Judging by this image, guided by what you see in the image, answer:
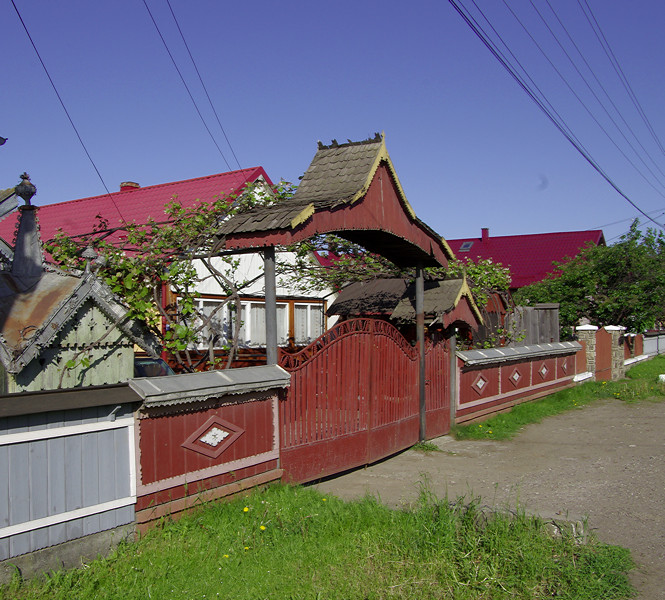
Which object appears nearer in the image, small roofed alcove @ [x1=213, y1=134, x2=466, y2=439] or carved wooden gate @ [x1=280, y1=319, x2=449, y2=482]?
small roofed alcove @ [x1=213, y1=134, x2=466, y2=439]

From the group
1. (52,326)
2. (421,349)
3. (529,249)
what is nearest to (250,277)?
(421,349)

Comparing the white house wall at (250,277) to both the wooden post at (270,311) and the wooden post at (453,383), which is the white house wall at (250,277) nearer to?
the wooden post at (453,383)

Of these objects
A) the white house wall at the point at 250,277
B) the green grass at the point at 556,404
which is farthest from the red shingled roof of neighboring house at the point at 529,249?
the white house wall at the point at 250,277

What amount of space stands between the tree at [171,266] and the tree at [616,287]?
14.9 m

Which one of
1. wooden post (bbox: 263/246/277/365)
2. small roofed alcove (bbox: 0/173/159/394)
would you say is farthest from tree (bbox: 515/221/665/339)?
small roofed alcove (bbox: 0/173/159/394)

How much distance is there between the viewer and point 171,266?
7195 millimetres

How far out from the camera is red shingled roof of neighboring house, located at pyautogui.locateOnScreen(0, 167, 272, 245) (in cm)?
1451

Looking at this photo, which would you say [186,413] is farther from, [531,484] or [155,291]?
[531,484]

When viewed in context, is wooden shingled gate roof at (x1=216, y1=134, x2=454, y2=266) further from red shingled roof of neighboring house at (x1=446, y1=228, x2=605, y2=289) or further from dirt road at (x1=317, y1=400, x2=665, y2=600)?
red shingled roof of neighboring house at (x1=446, y1=228, x2=605, y2=289)

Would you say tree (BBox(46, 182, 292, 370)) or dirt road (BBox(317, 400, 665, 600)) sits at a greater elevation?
tree (BBox(46, 182, 292, 370))

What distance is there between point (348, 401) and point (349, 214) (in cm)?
227

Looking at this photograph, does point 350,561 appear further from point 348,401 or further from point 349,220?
point 349,220

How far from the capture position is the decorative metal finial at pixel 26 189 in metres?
6.02

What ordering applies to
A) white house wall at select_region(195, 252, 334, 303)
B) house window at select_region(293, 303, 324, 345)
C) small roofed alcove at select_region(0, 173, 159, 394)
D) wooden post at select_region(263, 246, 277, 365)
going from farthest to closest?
house window at select_region(293, 303, 324, 345) → white house wall at select_region(195, 252, 334, 303) → wooden post at select_region(263, 246, 277, 365) → small roofed alcove at select_region(0, 173, 159, 394)
